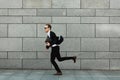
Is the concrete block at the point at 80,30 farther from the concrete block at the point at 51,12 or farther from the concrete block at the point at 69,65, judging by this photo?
the concrete block at the point at 69,65

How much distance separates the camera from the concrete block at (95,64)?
14086 mm

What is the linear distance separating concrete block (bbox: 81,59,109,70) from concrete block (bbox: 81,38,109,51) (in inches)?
19.5

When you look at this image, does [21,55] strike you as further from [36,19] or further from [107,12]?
[107,12]

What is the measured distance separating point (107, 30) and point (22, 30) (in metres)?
3.51

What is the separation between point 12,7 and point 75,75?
3983mm

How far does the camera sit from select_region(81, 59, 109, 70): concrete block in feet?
46.2

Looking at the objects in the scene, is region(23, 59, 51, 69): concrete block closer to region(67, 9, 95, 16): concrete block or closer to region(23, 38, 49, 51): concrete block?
region(23, 38, 49, 51): concrete block

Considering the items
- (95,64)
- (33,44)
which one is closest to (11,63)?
(33,44)

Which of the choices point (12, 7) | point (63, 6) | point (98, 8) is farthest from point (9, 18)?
point (98, 8)

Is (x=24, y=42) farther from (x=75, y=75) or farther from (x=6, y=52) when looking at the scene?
(x=75, y=75)

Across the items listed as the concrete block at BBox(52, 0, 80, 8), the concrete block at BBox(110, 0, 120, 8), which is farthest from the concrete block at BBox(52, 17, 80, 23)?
the concrete block at BBox(110, 0, 120, 8)

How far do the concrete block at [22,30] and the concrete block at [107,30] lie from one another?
2.68 meters

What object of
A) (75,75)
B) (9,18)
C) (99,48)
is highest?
(9,18)

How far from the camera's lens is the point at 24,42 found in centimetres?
1420
